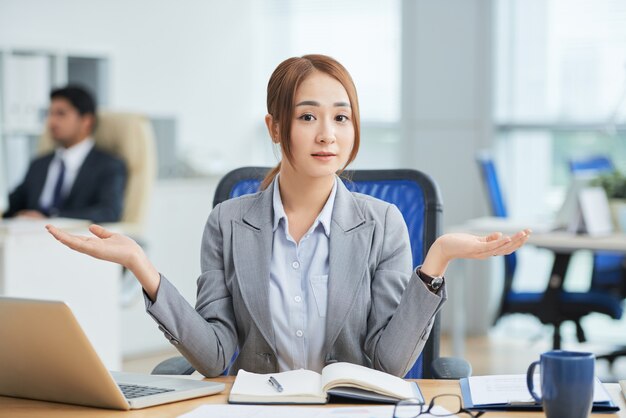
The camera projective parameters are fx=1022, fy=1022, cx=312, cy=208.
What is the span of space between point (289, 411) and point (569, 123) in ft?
14.4

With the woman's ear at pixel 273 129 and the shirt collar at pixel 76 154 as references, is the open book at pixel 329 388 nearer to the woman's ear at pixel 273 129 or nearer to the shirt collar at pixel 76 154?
the woman's ear at pixel 273 129

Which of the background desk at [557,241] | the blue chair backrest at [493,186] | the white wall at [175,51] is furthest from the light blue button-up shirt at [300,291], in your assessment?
the white wall at [175,51]

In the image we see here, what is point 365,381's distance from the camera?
1.54 m

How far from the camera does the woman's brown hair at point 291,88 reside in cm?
188

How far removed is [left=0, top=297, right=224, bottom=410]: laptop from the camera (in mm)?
1459

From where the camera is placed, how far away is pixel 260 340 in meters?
1.91

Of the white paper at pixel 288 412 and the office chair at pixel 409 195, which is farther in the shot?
the office chair at pixel 409 195

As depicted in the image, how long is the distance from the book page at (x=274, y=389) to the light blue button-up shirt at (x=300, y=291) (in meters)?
0.21

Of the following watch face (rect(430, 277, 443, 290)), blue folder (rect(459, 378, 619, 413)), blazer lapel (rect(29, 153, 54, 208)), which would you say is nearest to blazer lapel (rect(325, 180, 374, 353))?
watch face (rect(430, 277, 443, 290))

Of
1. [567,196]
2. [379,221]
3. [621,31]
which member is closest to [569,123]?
[621,31]

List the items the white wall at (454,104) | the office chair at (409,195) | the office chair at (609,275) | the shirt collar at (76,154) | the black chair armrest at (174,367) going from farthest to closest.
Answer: the white wall at (454,104)
the shirt collar at (76,154)
the office chair at (609,275)
the office chair at (409,195)
the black chair armrest at (174,367)

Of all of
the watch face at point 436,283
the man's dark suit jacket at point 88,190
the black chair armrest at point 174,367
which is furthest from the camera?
the man's dark suit jacket at point 88,190

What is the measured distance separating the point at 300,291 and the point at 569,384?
67cm

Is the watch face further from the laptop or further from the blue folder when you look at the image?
the laptop
